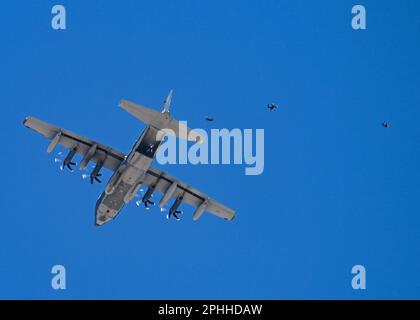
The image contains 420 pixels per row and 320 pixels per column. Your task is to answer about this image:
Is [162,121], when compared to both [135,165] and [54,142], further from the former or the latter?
[54,142]

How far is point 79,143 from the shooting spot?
169ft

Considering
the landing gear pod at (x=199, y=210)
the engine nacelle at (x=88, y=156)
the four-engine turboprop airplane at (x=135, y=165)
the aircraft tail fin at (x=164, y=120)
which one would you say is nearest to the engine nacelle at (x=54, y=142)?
the four-engine turboprop airplane at (x=135, y=165)

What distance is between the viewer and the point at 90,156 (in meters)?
51.4

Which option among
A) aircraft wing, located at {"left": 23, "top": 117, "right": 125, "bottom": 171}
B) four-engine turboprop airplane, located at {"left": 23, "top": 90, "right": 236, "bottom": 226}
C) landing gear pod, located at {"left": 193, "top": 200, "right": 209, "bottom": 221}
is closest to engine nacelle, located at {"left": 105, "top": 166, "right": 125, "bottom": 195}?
four-engine turboprop airplane, located at {"left": 23, "top": 90, "right": 236, "bottom": 226}

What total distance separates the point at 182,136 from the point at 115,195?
5891 mm

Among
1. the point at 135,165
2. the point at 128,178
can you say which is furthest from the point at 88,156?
the point at 135,165

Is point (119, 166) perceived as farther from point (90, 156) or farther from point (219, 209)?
point (219, 209)

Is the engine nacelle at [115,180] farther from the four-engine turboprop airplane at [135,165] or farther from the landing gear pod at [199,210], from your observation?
the landing gear pod at [199,210]

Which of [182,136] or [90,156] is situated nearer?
[182,136]

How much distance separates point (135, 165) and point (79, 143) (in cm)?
466

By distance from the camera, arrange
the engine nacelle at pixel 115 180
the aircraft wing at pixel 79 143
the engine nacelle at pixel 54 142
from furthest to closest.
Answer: the aircraft wing at pixel 79 143 → the engine nacelle at pixel 54 142 → the engine nacelle at pixel 115 180

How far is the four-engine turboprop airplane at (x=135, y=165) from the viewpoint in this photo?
46.9m
